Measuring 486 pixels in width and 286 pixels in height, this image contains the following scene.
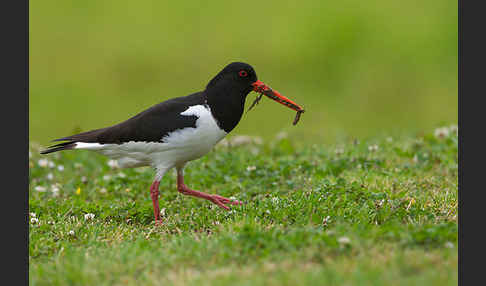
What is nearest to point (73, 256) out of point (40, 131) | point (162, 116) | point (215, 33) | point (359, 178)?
point (162, 116)

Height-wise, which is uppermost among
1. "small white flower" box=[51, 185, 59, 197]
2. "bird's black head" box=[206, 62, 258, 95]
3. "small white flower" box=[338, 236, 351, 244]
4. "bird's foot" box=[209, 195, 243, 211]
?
"bird's black head" box=[206, 62, 258, 95]

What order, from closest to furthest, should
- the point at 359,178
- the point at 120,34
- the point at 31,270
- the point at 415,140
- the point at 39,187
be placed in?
the point at 31,270, the point at 359,178, the point at 39,187, the point at 415,140, the point at 120,34

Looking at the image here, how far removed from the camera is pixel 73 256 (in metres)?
4.94

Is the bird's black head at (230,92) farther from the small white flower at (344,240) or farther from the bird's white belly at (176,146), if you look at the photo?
the small white flower at (344,240)

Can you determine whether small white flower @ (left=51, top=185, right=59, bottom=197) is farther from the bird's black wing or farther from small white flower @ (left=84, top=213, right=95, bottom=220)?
small white flower @ (left=84, top=213, right=95, bottom=220)

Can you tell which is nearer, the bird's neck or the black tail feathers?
the bird's neck

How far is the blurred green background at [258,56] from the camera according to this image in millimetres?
15531

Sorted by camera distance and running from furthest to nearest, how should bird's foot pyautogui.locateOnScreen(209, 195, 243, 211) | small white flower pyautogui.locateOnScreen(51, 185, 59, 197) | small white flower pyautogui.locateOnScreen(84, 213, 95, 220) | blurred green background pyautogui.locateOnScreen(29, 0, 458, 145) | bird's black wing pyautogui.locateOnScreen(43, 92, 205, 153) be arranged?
blurred green background pyautogui.locateOnScreen(29, 0, 458, 145) < small white flower pyautogui.locateOnScreen(51, 185, 59, 197) < bird's foot pyautogui.locateOnScreen(209, 195, 243, 211) < bird's black wing pyautogui.locateOnScreen(43, 92, 205, 153) < small white flower pyautogui.locateOnScreen(84, 213, 95, 220)

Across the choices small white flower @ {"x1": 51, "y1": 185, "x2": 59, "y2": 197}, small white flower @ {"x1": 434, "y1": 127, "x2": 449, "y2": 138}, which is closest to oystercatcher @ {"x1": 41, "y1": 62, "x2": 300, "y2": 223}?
small white flower @ {"x1": 51, "y1": 185, "x2": 59, "y2": 197}

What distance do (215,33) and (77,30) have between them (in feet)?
15.0

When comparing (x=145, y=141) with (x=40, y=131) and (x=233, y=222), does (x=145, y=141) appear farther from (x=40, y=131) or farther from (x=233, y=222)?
(x=40, y=131)

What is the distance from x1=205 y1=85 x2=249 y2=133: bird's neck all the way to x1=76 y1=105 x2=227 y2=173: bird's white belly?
71 millimetres

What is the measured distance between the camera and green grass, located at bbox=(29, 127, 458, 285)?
171 inches

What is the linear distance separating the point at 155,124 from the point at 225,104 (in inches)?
32.0
